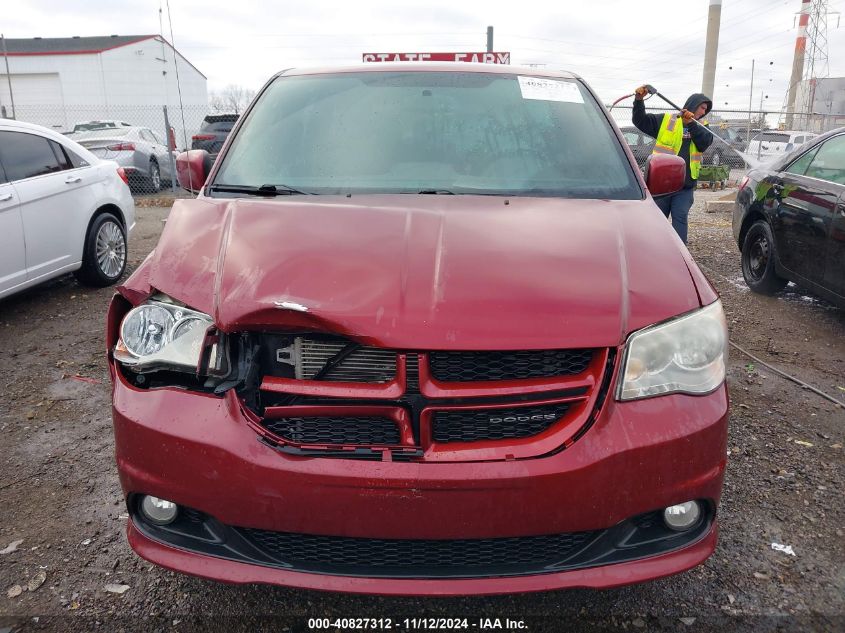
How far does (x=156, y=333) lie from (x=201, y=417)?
0.34 metres

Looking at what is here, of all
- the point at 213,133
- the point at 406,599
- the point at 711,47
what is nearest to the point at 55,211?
the point at 406,599

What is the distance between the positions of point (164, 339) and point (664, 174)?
219cm

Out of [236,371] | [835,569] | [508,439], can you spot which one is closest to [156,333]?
[236,371]

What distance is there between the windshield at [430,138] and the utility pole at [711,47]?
6285cm

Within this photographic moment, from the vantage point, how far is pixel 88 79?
41312mm

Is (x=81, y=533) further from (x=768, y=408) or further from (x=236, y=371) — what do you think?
(x=768, y=408)

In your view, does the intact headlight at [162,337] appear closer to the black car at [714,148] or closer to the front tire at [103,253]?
the front tire at [103,253]

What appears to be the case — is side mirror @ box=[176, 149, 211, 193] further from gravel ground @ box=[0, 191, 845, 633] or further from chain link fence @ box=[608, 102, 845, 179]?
chain link fence @ box=[608, 102, 845, 179]

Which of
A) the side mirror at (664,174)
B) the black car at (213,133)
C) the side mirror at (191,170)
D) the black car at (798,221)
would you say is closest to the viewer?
the side mirror at (664,174)

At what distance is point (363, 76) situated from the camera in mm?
3008

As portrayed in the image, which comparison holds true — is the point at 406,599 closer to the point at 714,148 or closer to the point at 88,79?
the point at 714,148

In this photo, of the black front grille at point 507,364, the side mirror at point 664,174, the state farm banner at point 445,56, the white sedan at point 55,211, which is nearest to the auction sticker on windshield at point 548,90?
the side mirror at point 664,174

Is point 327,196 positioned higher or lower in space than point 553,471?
higher

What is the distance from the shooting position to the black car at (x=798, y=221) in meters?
4.70
